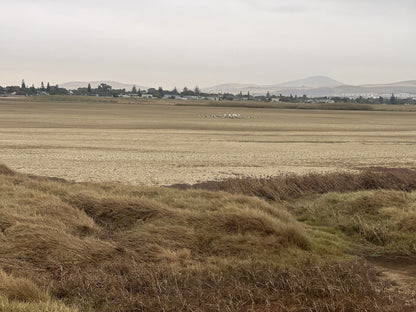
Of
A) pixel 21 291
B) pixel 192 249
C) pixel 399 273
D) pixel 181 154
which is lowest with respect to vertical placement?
pixel 181 154

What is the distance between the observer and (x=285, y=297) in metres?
6.00

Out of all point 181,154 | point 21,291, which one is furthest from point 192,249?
point 181,154

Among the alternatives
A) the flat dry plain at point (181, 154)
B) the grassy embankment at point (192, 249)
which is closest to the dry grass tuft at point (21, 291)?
the grassy embankment at point (192, 249)

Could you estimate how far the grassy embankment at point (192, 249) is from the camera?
5.84m

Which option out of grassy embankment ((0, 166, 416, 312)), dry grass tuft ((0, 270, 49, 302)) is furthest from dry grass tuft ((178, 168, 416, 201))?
dry grass tuft ((0, 270, 49, 302))

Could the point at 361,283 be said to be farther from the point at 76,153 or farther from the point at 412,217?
the point at 76,153

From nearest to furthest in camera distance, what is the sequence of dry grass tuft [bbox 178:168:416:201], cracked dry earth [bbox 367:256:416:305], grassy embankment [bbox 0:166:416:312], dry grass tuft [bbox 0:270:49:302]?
dry grass tuft [bbox 0:270:49:302], grassy embankment [bbox 0:166:416:312], cracked dry earth [bbox 367:256:416:305], dry grass tuft [bbox 178:168:416:201]

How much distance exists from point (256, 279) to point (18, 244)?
14.2 feet

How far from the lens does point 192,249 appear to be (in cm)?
839

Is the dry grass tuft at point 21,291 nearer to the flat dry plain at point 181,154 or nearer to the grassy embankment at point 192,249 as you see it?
the grassy embankment at point 192,249

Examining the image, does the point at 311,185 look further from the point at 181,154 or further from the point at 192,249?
the point at 181,154

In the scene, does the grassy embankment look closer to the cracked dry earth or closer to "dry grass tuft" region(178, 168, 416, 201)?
the cracked dry earth

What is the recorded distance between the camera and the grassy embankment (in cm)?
584

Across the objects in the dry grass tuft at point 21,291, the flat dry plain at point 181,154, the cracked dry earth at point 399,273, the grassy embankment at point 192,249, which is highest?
the dry grass tuft at point 21,291
